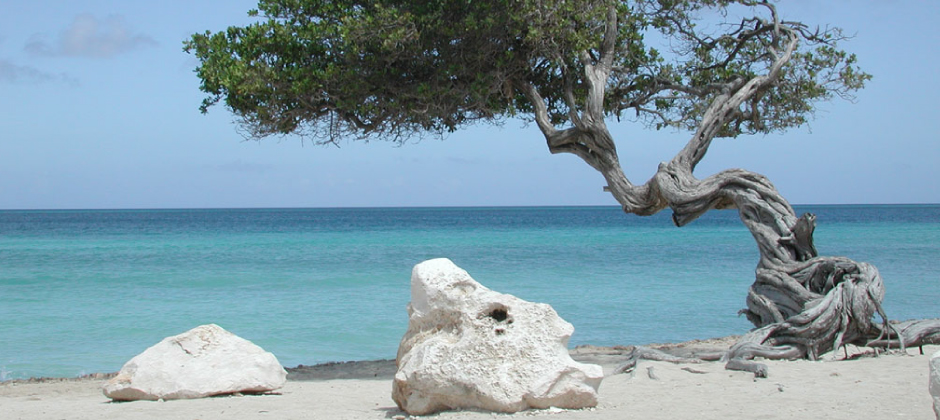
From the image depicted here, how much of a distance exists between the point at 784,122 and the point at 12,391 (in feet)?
32.8

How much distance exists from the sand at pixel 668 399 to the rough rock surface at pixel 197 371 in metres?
0.13

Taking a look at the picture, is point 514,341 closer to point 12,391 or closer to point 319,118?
point 319,118

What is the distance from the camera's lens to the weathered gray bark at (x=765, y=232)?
26.1ft

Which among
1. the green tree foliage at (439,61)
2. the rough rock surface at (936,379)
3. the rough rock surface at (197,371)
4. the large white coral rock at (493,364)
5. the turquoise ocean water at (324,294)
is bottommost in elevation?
the turquoise ocean water at (324,294)

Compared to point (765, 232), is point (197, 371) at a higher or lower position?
lower

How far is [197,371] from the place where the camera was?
264 inches

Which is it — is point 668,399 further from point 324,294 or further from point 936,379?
point 324,294

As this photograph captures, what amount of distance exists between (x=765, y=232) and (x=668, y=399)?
3316 mm

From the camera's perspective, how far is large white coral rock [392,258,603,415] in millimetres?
5328

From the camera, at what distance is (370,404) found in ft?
21.0

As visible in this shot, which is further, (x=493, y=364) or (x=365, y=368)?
(x=365, y=368)

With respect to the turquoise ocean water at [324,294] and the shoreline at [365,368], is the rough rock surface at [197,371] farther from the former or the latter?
the turquoise ocean water at [324,294]

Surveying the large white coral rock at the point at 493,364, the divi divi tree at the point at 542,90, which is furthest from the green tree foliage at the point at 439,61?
the large white coral rock at the point at 493,364

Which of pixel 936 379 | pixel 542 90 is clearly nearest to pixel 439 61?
pixel 542 90
